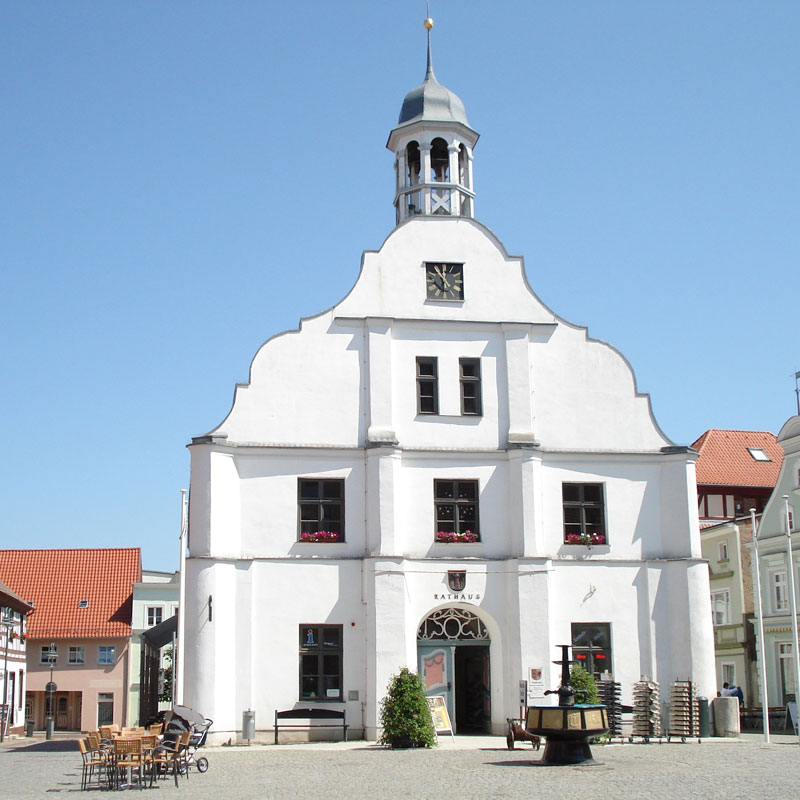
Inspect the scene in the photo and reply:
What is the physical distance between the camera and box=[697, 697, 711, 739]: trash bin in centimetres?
2859

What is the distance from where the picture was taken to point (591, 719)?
20.5 m

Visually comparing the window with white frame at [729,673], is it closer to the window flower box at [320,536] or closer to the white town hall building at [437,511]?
the white town hall building at [437,511]

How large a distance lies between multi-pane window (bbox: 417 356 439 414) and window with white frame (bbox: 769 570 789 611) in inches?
755

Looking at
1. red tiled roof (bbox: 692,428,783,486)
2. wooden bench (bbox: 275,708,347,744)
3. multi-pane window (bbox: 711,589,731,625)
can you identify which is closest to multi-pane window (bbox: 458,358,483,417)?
wooden bench (bbox: 275,708,347,744)

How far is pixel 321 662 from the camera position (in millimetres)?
28281

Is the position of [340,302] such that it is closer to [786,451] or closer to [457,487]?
[457,487]

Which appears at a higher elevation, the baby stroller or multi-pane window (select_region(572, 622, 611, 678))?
multi-pane window (select_region(572, 622, 611, 678))

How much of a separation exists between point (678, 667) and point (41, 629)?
37.6m

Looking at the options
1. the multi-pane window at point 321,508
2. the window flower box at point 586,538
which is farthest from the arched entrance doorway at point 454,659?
the multi-pane window at point 321,508

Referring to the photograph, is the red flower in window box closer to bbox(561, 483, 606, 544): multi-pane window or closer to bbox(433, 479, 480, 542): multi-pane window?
bbox(561, 483, 606, 544): multi-pane window

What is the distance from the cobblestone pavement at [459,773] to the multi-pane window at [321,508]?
17.4 feet

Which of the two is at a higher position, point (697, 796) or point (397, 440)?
point (397, 440)

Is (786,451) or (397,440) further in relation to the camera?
(786,451)

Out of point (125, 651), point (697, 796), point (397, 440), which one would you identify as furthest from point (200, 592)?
point (125, 651)
